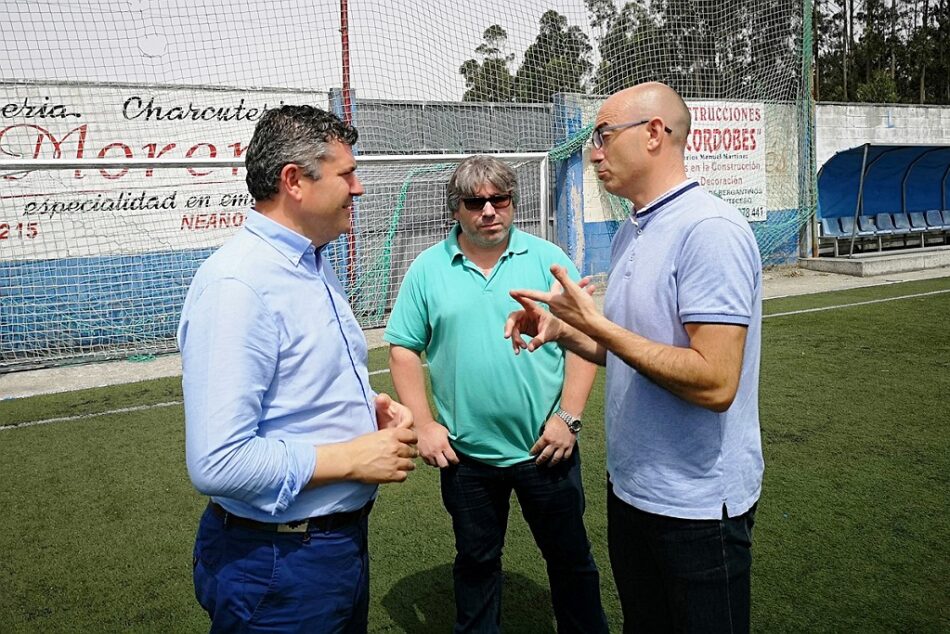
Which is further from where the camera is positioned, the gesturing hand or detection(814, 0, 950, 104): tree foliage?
detection(814, 0, 950, 104): tree foliage

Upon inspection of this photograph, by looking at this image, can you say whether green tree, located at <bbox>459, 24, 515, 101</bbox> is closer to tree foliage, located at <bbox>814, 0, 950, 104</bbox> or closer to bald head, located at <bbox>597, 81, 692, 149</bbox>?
bald head, located at <bbox>597, 81, 692, 149</bbox>

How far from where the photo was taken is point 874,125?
1573 cm

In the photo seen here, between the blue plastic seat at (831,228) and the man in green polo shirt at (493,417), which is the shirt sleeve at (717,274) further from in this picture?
the blue plastic seat at (831,228)

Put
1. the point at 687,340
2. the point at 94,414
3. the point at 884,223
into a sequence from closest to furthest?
the point at 687,340
the point at 94,414
the point at 884,223

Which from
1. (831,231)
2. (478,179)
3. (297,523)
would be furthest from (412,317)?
(831,231)

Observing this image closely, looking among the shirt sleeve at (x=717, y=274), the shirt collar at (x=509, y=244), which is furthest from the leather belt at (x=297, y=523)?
the shirt collar at (x=509, y=244)

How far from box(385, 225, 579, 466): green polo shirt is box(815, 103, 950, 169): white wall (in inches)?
555

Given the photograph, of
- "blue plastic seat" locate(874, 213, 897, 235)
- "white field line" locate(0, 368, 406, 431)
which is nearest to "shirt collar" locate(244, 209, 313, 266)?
"white field line" locate(0, 368, 406, 431)

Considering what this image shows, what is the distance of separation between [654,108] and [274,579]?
162 centimetres

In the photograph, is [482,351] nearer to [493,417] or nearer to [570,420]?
[493,417]

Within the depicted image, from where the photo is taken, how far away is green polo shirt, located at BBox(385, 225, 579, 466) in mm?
2838

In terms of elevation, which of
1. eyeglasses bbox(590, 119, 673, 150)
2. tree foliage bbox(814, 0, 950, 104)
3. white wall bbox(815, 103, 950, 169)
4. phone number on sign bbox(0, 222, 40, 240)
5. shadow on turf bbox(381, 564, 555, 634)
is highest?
tree foliage bbox(814, 0, 950, 104)

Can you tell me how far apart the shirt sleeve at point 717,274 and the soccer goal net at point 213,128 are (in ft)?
18.8

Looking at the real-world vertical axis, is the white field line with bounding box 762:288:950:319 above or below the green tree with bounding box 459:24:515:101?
below
